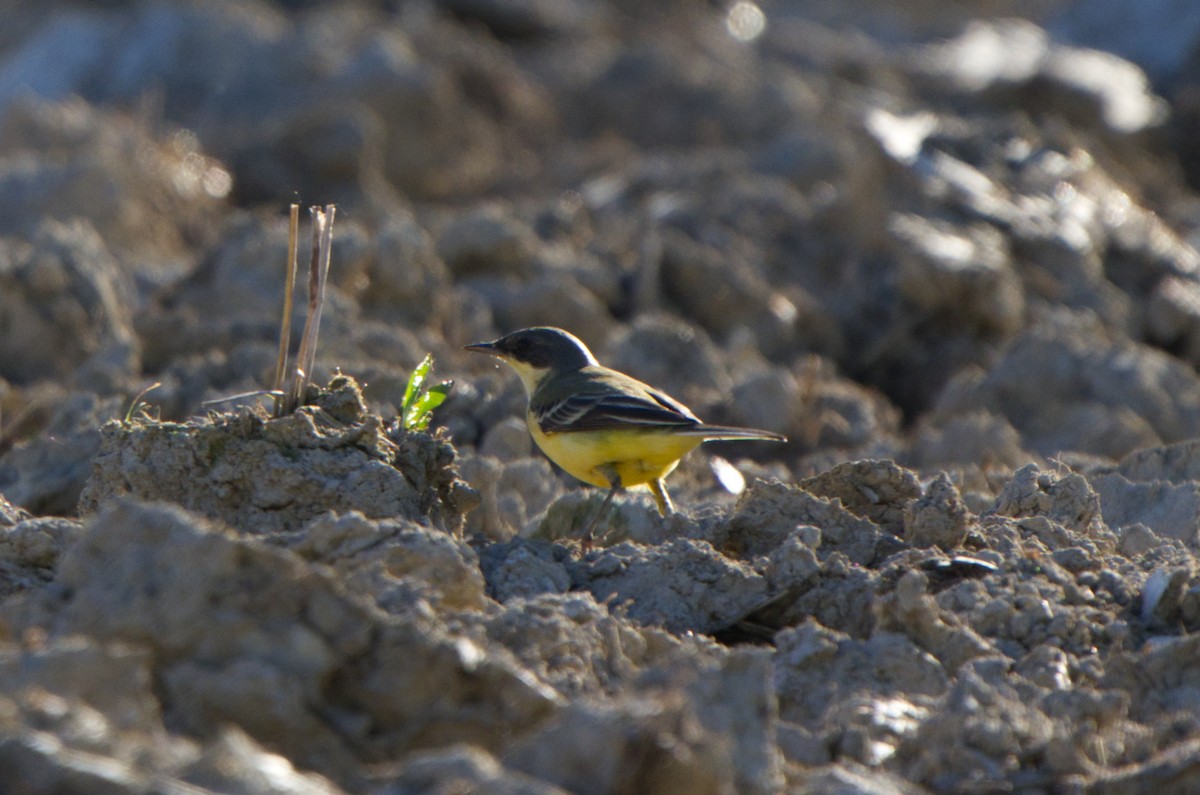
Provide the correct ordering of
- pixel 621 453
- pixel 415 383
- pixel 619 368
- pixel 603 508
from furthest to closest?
pixel 619 368 < pixel 621 453 < pixel 603 508 < pixel 415 383

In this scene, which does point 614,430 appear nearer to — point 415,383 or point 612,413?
point 612,413

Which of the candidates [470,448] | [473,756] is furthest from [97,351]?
[473,756]

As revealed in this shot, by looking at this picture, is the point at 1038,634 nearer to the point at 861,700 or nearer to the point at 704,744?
the point at 861,700

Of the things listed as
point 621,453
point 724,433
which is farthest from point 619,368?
point 724,433

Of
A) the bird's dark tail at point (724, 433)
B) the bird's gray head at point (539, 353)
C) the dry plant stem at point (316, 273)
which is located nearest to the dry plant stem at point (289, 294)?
the dry plant stem at point (316, 273)

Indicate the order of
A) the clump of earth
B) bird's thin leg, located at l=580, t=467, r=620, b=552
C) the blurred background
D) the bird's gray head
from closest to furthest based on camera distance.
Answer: the clump of earth < bird's thin leg, located at l=580, t=467, r=620, b=552 < the bird's gray head < the blurred background

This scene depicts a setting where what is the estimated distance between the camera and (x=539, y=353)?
8.77 metres

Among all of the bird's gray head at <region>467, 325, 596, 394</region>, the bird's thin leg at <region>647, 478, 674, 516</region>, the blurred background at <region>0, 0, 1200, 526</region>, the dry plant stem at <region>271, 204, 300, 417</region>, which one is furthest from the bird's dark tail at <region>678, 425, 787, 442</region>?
the dry plant stem at <region>271, 204, 300, 417</region>

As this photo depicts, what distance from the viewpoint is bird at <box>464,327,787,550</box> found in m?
7.68

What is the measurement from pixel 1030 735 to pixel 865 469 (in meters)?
2.04

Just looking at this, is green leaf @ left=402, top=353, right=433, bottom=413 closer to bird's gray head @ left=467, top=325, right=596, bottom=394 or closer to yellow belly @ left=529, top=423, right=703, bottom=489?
yellow belly @ left=529, top=423, right=703, bottom=489

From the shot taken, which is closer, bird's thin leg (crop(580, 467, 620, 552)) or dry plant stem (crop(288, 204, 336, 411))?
dry plant stem (crop(288, 204, 336, 411))

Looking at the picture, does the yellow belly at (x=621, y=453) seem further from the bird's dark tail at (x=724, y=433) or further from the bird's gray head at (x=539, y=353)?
the bird's gray head at (x=539, y=353)

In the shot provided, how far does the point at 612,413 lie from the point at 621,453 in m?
0.20
